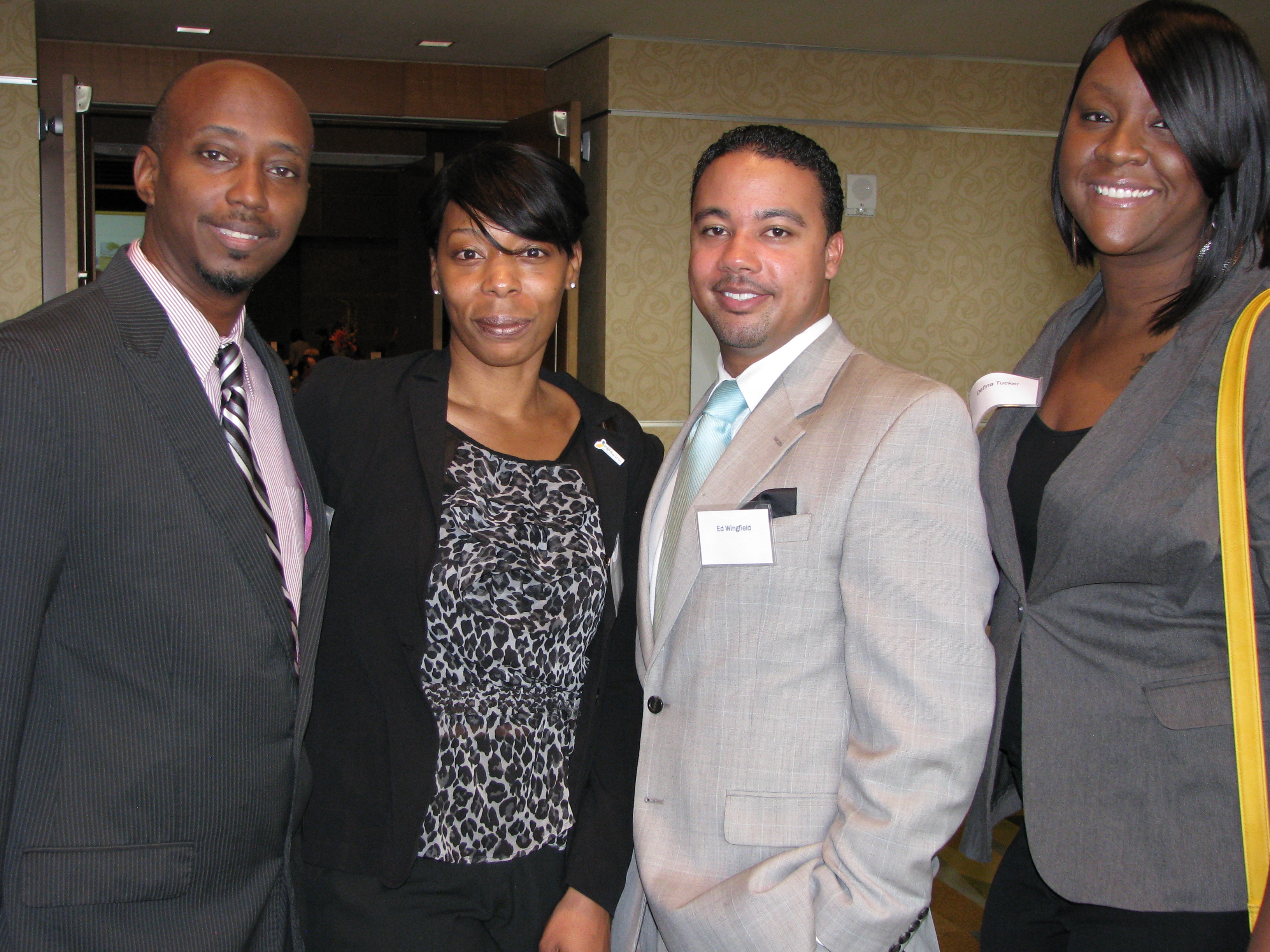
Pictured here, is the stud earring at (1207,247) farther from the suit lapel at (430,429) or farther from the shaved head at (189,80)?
the shaved head at (189,80)

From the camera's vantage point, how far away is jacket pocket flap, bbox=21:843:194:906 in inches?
49.2

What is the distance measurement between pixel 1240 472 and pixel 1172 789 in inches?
16.8

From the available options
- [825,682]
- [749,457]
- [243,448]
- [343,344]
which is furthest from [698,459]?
[343,344]

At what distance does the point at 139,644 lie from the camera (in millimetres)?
1294

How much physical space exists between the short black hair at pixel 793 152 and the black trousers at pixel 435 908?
1.15 m

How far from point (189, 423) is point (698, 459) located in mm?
749

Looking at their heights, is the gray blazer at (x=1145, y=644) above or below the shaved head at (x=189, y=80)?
below

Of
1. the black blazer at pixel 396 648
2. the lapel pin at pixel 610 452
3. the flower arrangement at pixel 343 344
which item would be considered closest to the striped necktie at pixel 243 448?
the black blazer at pixel 396 648

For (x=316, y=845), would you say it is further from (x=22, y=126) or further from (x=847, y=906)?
(x=22, y=126)

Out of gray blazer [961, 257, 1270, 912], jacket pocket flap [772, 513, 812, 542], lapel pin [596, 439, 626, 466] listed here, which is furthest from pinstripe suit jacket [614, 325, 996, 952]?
lapel pin [596, 439, 626, 466]

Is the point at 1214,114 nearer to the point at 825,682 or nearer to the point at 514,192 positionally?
the point at 825,682

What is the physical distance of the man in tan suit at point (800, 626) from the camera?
4.34 feet

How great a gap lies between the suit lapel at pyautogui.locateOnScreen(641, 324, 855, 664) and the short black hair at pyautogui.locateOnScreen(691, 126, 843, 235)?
0.28 m

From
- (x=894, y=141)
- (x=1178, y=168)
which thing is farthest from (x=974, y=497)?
(x=894, y=141)
